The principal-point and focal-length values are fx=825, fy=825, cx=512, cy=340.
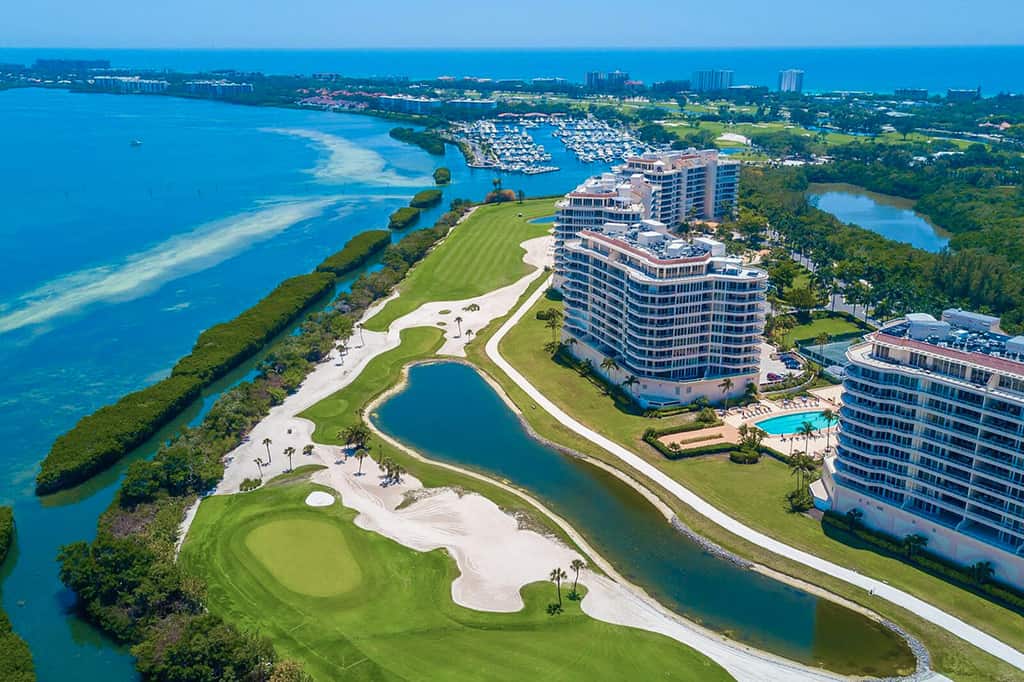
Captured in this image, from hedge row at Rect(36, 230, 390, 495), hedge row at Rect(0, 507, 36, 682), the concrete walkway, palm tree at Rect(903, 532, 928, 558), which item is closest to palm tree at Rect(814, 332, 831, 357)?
the concrete walkway

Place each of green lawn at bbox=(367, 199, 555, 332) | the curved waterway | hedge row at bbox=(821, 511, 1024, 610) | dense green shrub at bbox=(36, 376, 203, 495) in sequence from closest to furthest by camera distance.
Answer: the curved waterway
hedge row at bbox=(821, 511, 1024, 610)
dense green shrub at bbox=(36, 376, 203, 495)
green lawn at bbox=(367, 199, 555, 332)

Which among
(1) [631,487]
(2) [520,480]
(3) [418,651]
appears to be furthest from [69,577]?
(1) [631,487]

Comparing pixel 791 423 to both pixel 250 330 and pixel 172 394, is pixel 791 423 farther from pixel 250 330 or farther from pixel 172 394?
pixel 250 330

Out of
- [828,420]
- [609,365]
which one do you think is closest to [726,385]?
[828,420]

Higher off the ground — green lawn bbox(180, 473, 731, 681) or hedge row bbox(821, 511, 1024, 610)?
hedge row bbox(821, 511, 1024, 610)

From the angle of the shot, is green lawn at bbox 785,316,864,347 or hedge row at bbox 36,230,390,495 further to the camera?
green lawn at bbox 785,316,864,347

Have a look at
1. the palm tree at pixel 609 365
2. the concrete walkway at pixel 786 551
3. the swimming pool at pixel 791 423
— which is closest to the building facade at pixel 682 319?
the palm tree at pixel 609 365

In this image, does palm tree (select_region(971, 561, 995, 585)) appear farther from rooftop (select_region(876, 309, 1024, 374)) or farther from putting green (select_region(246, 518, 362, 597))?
putting green (select_region(246, 518, 362, 597))

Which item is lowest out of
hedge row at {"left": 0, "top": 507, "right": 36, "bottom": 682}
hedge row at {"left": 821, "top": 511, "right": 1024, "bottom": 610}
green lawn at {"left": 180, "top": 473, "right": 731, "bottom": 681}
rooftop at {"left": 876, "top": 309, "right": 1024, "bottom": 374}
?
hedge row at {"left": 0, "top": 507, "right": 36, "bottom": 682}
